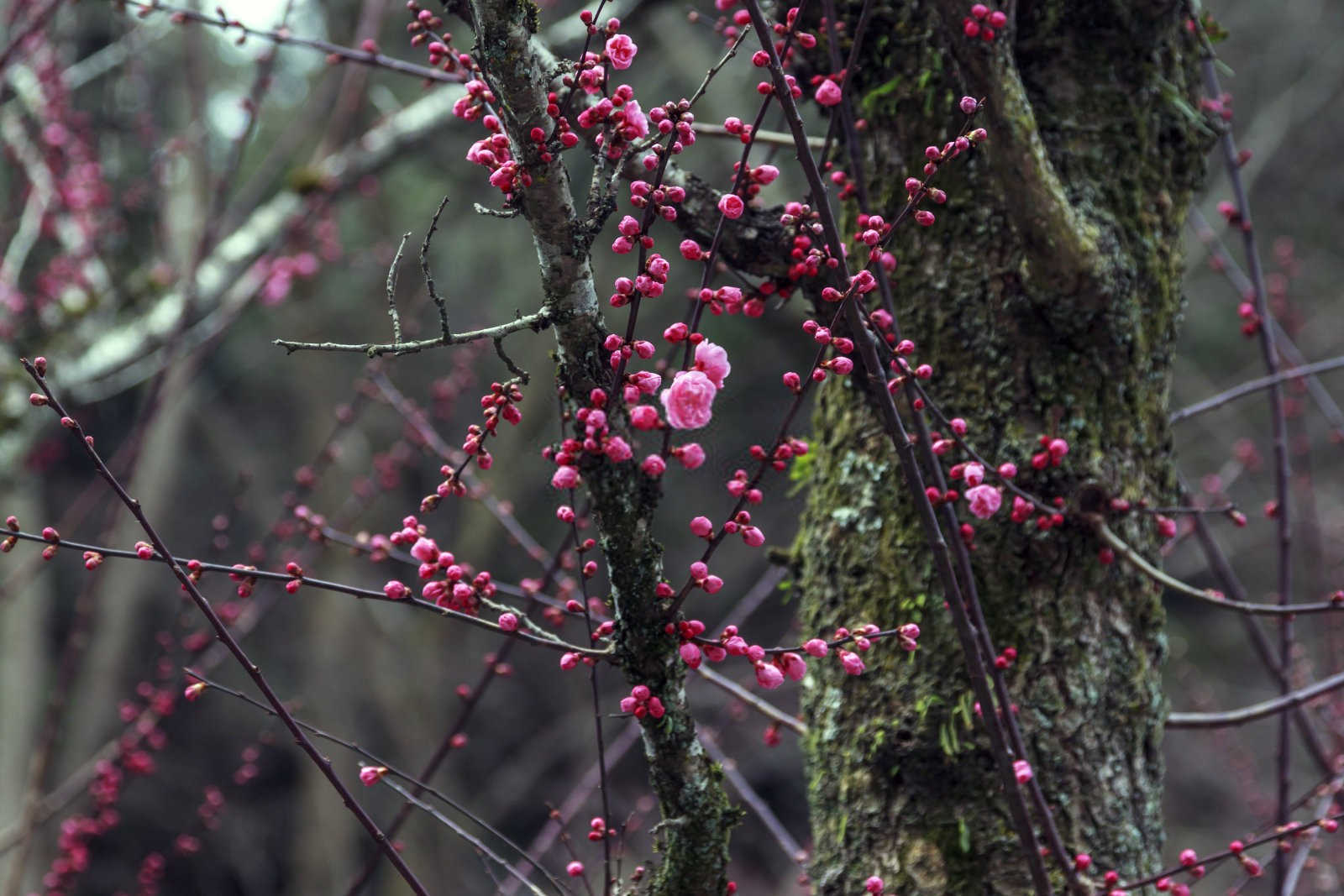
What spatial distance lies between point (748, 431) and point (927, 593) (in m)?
6.82

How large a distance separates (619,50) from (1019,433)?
2.53ft

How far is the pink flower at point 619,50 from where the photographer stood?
3.22ft

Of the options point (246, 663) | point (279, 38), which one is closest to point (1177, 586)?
point (246, 663)

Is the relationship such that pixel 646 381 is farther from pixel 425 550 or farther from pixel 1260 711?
pixel 1260 711

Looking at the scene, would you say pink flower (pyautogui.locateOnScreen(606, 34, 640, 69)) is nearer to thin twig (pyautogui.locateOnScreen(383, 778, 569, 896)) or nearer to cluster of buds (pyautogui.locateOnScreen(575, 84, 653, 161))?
cluster of buds (pyautogui.locateOnScreen(575, 84, 653, 161))

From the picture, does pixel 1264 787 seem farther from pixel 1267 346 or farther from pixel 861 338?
pixel 861 338

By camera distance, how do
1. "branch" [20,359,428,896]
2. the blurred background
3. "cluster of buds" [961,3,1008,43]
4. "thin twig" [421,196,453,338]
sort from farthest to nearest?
the blurred background < "cluster of buds" [961,3,1008,43] < "branch" [20,359,428,896] < "thin twig" [421,196,453,338]

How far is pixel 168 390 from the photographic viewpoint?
4.02 meters

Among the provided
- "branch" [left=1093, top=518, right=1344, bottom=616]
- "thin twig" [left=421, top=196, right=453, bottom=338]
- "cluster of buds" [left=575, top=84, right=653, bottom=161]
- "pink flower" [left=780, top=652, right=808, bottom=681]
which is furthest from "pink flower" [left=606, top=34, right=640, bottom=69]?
"branch" [left=1093, top=518, right=1344, bottom=616]

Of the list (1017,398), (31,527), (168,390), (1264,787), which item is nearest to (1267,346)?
(1017,398)

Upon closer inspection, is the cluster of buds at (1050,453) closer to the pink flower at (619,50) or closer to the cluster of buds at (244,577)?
the pink flower at (619,50)

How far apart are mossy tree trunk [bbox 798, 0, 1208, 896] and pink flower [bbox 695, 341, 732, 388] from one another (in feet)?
1.78

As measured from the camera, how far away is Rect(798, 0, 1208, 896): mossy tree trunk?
1332mm

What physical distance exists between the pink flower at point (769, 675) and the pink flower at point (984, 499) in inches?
14.7
